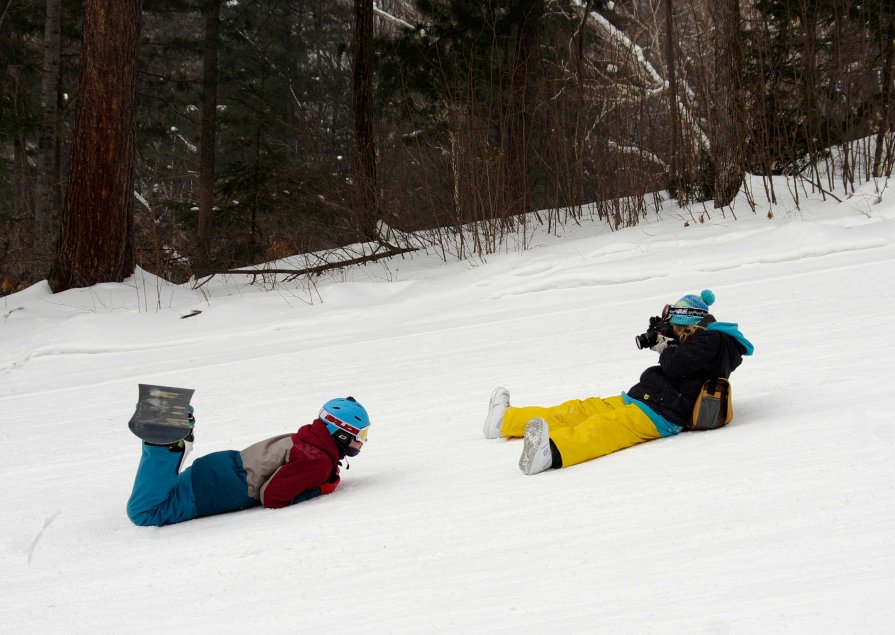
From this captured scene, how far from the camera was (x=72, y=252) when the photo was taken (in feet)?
33.8

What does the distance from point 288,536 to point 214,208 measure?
51.9ft

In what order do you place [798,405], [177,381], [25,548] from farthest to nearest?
[177,381] < [798,405] < [25,548]

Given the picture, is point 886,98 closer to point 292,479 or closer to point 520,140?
point 520,140

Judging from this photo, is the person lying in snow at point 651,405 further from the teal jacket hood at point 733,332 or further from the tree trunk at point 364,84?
the tree trunk at point 364,84

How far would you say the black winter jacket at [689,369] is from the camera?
438 cm

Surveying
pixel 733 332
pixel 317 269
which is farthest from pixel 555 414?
pixel 317 269

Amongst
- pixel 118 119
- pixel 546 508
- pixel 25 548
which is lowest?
pixel 25 548

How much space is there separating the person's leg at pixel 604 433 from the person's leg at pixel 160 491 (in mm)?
1838

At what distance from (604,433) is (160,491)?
7.32 ft

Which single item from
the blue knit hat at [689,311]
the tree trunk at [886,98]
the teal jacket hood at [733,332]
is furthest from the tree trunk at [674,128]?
the teal jacket hood at [733,332]

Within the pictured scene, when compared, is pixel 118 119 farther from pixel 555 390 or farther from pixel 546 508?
pixel 546 508

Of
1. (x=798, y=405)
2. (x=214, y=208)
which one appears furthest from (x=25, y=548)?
(x=214, y=208)

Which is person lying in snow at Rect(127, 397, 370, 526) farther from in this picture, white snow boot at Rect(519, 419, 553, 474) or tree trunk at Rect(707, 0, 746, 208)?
tree trunk at Rect(707, 0, 746, 208)

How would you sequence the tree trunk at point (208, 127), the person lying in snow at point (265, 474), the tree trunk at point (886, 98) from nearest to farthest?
the person lying in snow at point (265, 474) → the tree trunk at point (886, 98) → the tree trunk at point (208, 127)
